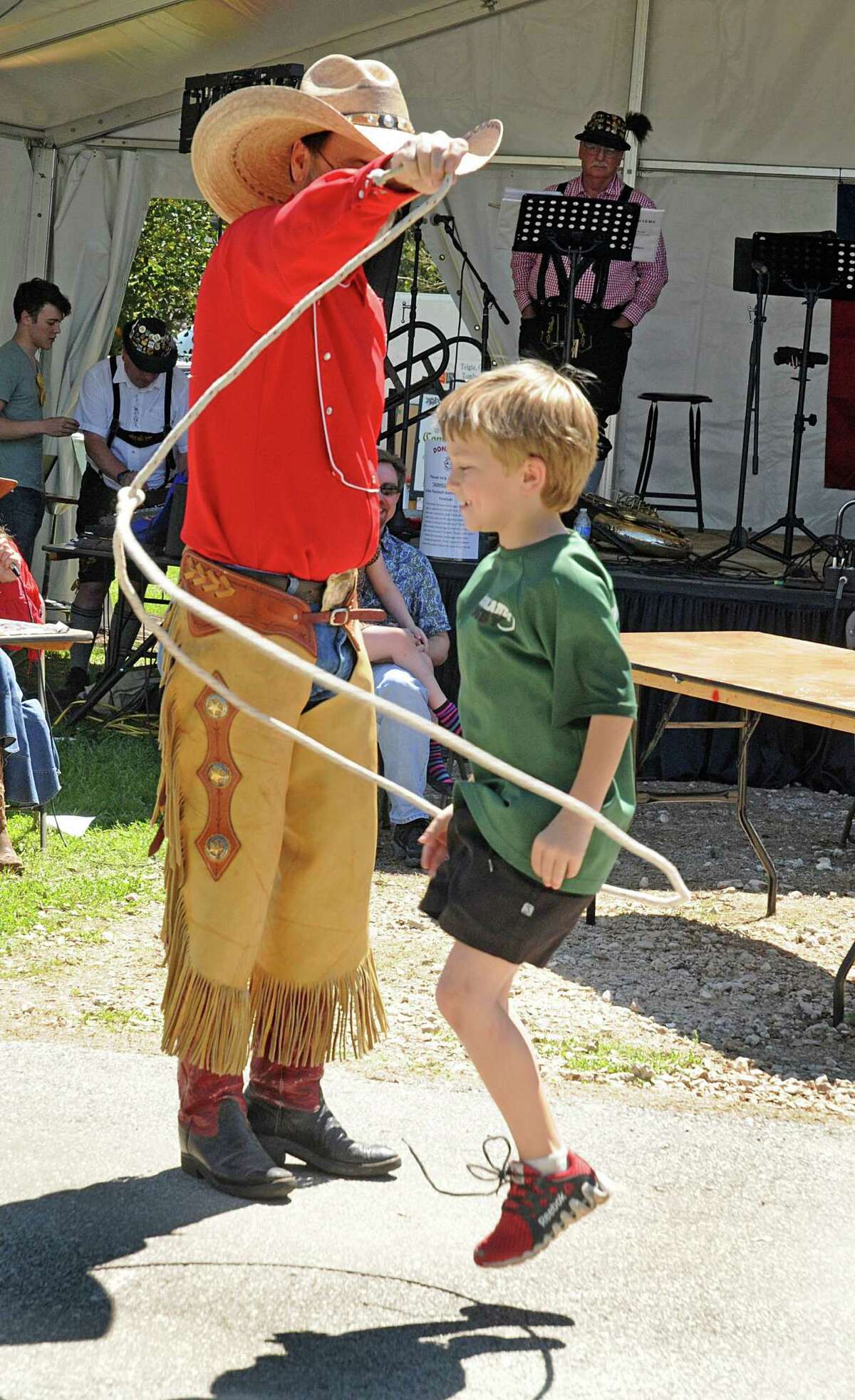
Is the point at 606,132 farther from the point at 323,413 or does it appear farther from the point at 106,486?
the point at 323,413

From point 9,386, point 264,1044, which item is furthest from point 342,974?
point 9,386

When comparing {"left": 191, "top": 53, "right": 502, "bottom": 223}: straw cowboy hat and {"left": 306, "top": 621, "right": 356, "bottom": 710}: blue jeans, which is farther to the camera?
{"left": 306, "top": 621, "right": 356, "bottom": 710}: blue jeans

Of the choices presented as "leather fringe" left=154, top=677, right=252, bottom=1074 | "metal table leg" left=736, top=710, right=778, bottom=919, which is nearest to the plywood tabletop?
"metal table leg" left=736, top=710, right=778, bottom=919

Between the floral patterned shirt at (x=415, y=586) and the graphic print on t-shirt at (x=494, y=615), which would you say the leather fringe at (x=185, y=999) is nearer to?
the graphic print on t-shirt at (x=494, y=615)

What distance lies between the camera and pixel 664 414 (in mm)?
11195

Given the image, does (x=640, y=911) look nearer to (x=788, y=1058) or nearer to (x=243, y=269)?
(x=788, y=1058)

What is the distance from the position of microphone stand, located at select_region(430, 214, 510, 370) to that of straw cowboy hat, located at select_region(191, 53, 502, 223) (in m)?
6.62

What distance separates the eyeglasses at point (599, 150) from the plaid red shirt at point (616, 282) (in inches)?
13.3

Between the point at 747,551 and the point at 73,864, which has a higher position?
the point at 747,551

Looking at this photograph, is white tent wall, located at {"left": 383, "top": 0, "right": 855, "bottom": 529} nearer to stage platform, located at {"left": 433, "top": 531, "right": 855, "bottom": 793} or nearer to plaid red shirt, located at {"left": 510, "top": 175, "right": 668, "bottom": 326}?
plaid red shirt, located at {"left": 510, "top": 175, "right": 668, "bottom": 326}

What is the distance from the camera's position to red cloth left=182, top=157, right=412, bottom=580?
8.95 ft

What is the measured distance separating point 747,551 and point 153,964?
6.92 metres

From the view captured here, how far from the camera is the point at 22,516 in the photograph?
944 centimetres

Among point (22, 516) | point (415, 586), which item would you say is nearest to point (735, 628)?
point (415, 586)
